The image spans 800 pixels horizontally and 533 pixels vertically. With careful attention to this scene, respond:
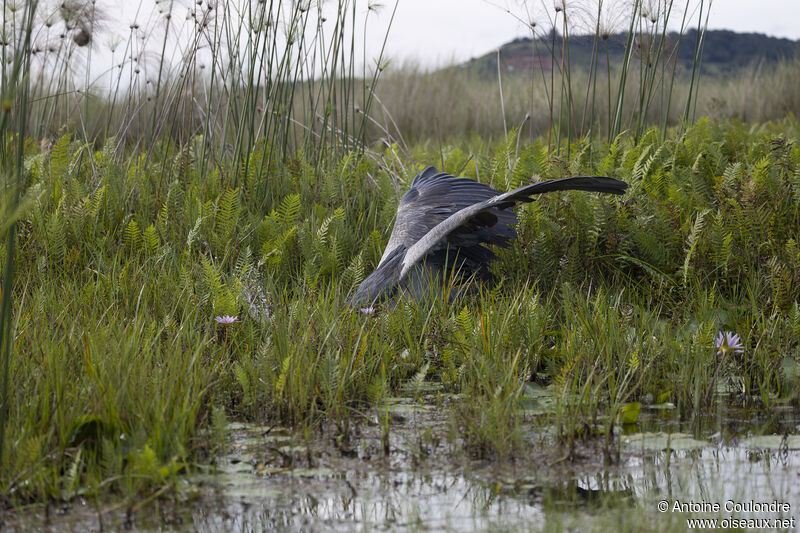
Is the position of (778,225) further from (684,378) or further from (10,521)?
(10,521)

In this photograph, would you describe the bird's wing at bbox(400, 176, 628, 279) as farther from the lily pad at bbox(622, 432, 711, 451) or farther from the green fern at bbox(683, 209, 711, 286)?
the lily pad at bbox(622, 432, 711, 451)

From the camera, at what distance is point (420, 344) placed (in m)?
2.29

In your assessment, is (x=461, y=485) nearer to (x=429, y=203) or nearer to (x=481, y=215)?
(x=481, y=215)

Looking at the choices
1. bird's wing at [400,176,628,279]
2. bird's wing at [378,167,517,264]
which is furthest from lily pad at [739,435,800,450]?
bird's wing at [378,167,517,264]

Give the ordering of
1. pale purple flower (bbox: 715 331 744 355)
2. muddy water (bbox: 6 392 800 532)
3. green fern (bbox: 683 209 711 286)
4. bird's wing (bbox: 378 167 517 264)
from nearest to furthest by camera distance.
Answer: muddy water (bbox: 6 392 800 532), pale purple flower (bbox: 715 331 744 355), green fern (bbox: 683 209 711 286), bird's wing (bbox: 378 167 517 264)

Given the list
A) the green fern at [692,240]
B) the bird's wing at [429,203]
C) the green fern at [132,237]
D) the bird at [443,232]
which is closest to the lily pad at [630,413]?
the bird at [443,232]

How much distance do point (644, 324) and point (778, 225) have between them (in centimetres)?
111

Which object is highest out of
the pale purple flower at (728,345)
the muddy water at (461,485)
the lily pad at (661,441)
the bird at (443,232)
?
the bird at (443,232)

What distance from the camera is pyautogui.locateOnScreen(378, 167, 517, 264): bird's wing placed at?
288cm

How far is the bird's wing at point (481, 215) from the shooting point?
224 cm

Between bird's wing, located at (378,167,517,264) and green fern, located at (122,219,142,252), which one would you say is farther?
green fern, located at (122,219,142,252)

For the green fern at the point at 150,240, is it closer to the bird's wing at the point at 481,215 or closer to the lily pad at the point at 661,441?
the bird's wing at the point at 481,215

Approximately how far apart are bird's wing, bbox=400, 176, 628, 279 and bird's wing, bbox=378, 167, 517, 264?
0.32 m

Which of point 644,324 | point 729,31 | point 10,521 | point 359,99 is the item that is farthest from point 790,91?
point 729,31
